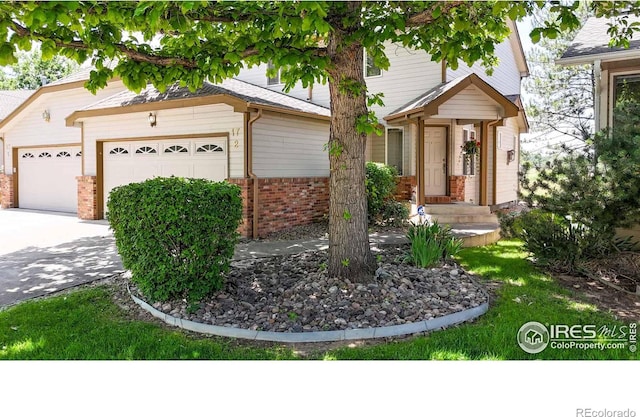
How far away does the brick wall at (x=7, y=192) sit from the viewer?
16.2 metres

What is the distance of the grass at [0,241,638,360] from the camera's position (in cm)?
392

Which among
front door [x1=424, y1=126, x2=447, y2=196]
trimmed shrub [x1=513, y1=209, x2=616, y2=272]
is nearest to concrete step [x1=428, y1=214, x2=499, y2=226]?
front door [x1=424, y1=126, x2=447, y2=196]

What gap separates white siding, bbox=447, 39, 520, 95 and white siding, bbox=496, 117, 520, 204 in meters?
1.32

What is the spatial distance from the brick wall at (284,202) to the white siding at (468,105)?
11.6 ft

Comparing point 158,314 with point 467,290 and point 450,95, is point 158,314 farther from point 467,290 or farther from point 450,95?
point 450,95

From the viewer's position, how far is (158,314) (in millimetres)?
4914

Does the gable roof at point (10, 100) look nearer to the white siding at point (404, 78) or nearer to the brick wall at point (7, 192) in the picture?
the brick wall at point (7, 192)

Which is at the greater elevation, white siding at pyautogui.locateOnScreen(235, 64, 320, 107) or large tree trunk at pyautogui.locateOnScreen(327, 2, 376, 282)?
white siding at pyautogui.locateOnScreen(235, 64, 320, 107)

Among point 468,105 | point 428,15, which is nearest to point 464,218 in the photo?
point 468,105

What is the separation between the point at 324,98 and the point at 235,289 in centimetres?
A: 1008

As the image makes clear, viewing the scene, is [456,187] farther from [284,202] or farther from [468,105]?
[284,202]

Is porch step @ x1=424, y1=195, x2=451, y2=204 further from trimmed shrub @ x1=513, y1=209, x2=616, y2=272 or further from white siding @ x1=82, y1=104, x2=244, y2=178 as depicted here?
white siding @ x1=82, y1=104, x2=244, y2=178

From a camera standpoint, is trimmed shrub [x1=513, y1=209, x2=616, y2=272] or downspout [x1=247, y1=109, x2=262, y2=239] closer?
trimmed shrub [x1=513, y1=209, x2=616, y2=272]
